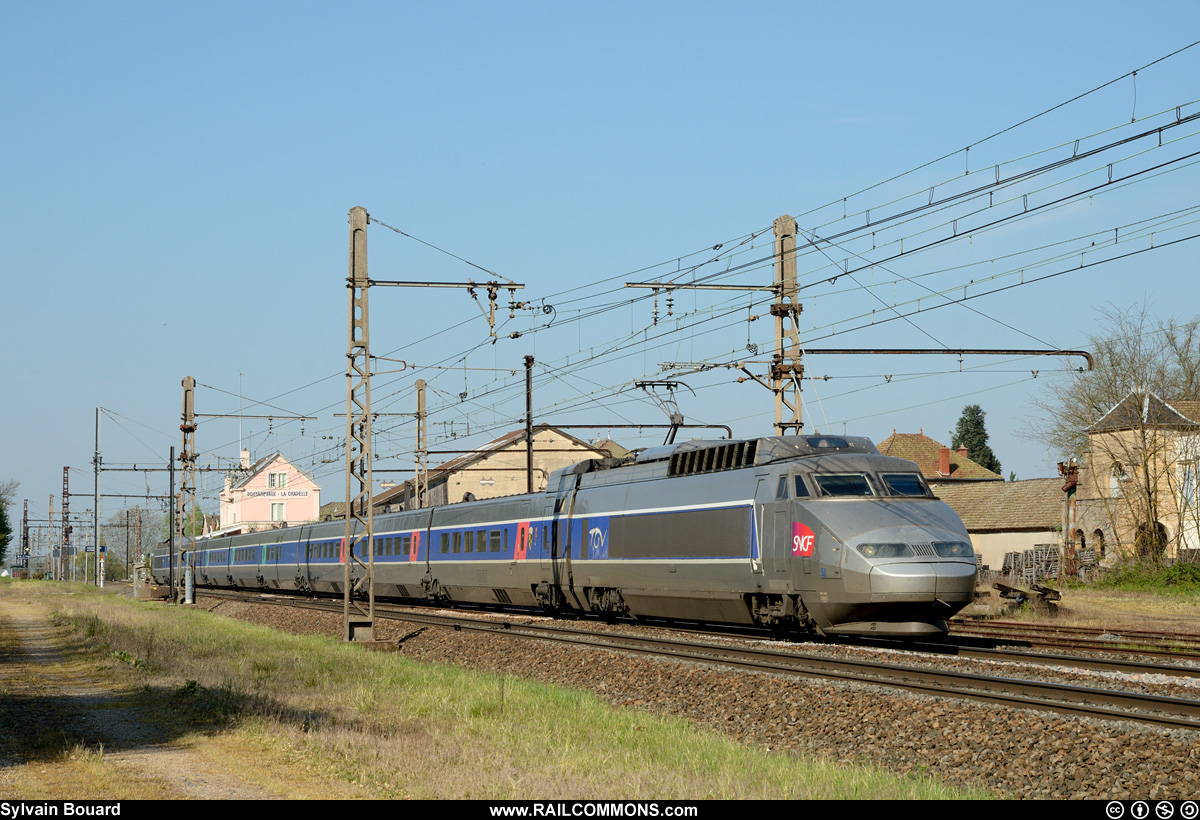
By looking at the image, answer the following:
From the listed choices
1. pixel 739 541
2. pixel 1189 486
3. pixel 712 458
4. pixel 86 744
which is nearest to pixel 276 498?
pixel 1189 486

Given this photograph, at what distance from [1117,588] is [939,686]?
34.4 meters

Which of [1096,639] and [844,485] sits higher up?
[844,485]

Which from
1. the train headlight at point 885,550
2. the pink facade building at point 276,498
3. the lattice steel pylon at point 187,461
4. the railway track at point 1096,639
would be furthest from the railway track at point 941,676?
the pink facade building at point 276,498

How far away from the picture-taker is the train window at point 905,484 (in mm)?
20750

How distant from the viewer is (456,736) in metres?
12.4

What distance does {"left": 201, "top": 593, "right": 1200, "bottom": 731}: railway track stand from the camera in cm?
→ 1253

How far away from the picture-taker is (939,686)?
14539mm

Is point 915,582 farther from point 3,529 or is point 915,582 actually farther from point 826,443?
point 3,529

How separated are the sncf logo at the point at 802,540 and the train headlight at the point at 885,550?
1.06 metres

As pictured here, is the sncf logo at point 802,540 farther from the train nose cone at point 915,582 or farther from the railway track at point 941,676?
the railway track at point 941,676

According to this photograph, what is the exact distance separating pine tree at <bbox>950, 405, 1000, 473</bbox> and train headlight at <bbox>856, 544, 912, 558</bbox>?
4982 inches

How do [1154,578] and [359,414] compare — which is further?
[1154,578]

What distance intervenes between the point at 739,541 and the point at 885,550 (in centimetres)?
367
